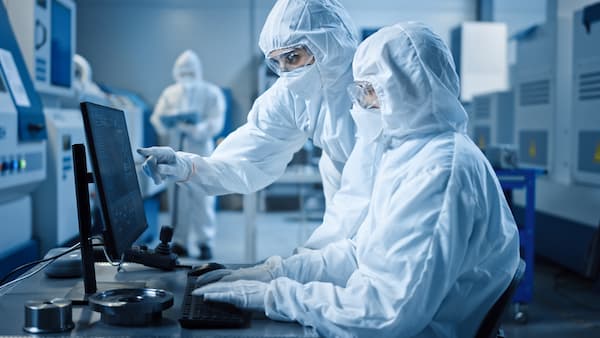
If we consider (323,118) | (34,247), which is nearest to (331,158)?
(323,118)

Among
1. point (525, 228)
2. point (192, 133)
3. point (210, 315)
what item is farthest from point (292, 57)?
point (192, 133)

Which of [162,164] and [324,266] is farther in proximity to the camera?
[162,164]

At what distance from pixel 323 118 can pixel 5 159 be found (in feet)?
3.35

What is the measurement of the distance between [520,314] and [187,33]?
5.01 meters

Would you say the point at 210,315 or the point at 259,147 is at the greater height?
the point at 259,147

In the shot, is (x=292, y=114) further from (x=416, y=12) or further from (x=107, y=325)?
(x=416, y=12)

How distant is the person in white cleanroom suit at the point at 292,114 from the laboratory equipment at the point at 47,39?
40.0 inches

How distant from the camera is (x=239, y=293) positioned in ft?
3.48

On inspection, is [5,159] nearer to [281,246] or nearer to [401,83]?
[401,83]

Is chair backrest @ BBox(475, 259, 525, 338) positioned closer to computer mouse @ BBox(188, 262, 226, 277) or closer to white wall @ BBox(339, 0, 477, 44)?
computer mouse @ BBox(188, 262, 226, 277)

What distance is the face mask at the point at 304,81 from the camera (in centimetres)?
167

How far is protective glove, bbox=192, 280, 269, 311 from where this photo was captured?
1.05 metres

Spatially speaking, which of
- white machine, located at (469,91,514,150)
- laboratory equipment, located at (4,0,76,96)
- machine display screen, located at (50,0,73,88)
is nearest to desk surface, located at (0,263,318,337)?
laboratory equipment, located at (4,0,76,96)

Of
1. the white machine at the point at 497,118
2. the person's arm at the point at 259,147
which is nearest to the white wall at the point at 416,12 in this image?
the white machine at the point at 497,118
